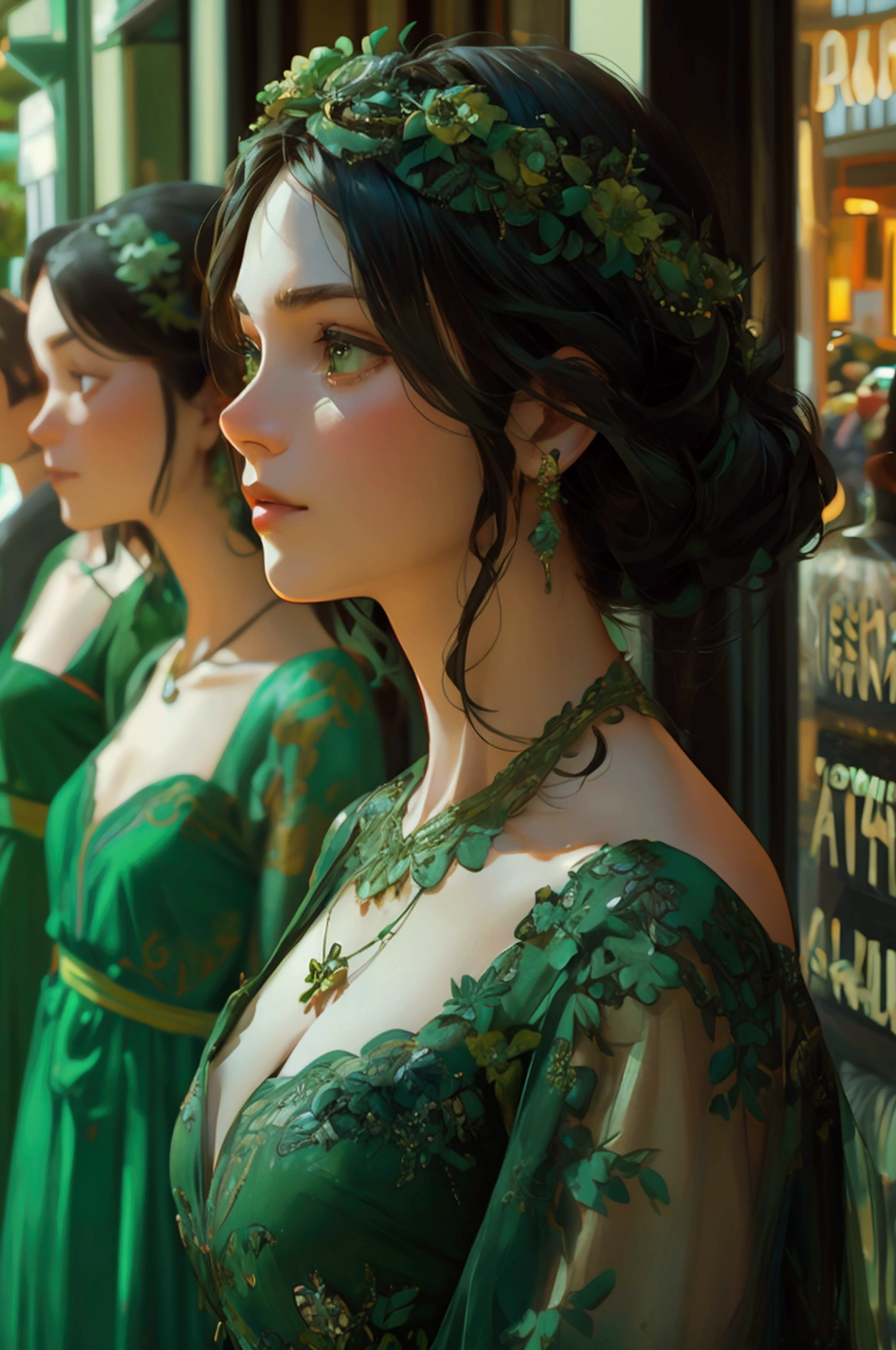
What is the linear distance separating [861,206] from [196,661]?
0.90 m

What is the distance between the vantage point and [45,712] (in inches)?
76.2

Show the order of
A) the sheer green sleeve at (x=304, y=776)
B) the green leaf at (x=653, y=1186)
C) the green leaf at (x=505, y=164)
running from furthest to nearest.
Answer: the sheer green sleeve at (x=304, y=776), the green leaf at (x=505, y=164), the green leaf at (x=653, y=1186)

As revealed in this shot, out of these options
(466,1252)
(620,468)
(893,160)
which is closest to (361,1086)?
(466,1252)

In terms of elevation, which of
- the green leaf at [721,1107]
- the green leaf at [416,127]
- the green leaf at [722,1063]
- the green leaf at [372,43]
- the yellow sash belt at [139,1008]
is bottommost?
the yellow sash belt at [139,1008]

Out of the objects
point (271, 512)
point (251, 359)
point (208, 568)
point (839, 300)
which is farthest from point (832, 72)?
point (208, 568)

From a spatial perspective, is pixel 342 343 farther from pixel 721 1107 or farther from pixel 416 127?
pixel 721 1107

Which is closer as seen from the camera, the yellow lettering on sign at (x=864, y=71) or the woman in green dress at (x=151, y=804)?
the yellow lettering on sign at (x=864, y=71)

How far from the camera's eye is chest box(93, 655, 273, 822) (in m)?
1.54

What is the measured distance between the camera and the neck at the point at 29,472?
2168 mm

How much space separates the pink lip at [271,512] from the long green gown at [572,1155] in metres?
0.24

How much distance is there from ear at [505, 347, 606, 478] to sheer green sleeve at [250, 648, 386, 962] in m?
0.62

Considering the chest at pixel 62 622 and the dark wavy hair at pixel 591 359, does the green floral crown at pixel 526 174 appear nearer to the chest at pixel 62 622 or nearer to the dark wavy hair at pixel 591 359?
the dark wavy hair at pixel 591 359

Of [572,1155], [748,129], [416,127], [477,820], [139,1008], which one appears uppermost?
[748,129]

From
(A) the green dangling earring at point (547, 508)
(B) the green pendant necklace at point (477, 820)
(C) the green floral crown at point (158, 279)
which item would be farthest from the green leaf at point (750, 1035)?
(C) the green floral crown at point (158, 279)
